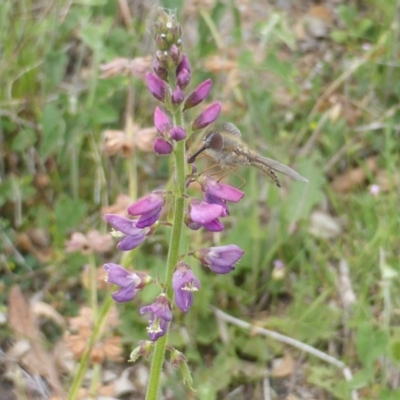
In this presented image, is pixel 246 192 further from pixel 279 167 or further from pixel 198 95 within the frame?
pixel 198 95

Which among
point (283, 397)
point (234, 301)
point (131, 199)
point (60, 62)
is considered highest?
point (60, 62)

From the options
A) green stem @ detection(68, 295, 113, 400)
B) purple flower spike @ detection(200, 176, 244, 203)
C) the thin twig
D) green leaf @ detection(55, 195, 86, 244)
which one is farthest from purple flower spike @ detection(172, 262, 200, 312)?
green leaf @ detection(55, 195, 86, 244)

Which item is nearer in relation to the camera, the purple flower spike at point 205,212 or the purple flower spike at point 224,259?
the purple flower spike at point 205,212

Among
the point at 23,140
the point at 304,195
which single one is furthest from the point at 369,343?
the point at 23,140

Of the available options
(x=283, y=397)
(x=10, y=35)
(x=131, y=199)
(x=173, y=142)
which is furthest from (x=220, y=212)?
(x=10, y=35)

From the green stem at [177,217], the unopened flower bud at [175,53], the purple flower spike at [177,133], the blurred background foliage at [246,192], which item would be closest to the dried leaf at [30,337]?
the blurred background foliage at [246,192]

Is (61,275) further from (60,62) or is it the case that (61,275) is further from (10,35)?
(10,35)

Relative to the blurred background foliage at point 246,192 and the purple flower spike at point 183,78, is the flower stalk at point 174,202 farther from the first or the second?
the blurred background foliage at point 246,192
